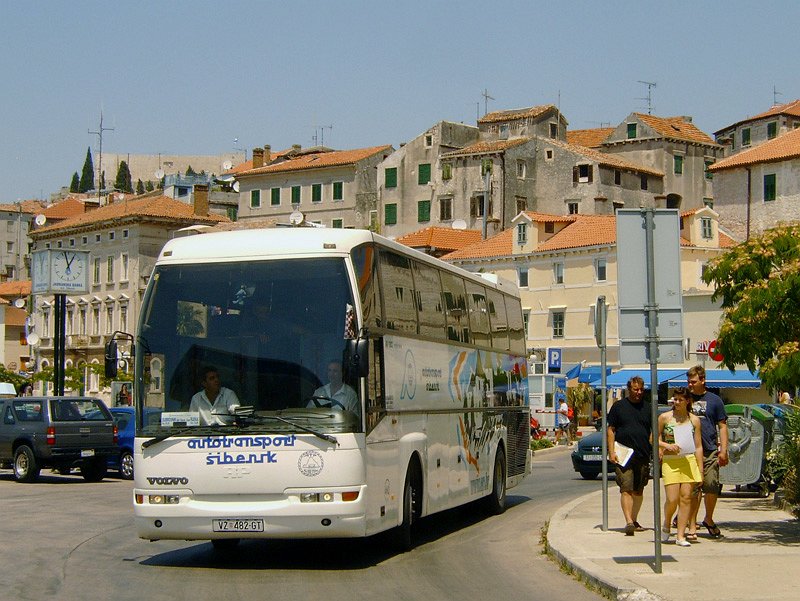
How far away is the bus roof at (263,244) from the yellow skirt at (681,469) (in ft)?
13.9

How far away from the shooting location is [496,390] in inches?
827

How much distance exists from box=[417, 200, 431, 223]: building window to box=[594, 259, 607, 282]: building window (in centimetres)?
2253

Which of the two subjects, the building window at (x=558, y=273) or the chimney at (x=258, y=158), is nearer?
the building window at (x=558, y=273)

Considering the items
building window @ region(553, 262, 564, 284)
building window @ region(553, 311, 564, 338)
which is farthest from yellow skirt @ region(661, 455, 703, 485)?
building window @ region(553, 262, 564, 284)

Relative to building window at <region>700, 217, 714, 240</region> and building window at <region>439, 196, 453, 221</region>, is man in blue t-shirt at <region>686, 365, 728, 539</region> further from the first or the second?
building window at <region>439, 196, 453, 221</region>

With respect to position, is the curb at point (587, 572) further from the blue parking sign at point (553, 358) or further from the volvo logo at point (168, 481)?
the blue parking sign at point (553, 358)

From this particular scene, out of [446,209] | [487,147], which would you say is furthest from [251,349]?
[446,209]

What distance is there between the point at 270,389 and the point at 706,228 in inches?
2481

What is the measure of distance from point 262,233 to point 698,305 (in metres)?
53.7

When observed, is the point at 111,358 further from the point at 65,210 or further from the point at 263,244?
the point at 65,210

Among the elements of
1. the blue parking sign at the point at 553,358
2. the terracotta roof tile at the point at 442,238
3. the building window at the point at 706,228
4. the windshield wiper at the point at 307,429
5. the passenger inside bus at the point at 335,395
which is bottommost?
the windshield wiper at the point at 307,429

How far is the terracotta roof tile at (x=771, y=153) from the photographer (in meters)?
72.5

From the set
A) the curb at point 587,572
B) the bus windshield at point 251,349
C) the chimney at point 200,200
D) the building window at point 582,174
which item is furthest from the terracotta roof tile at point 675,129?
the bus windshield at point 251,349

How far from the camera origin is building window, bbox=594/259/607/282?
74.1m
